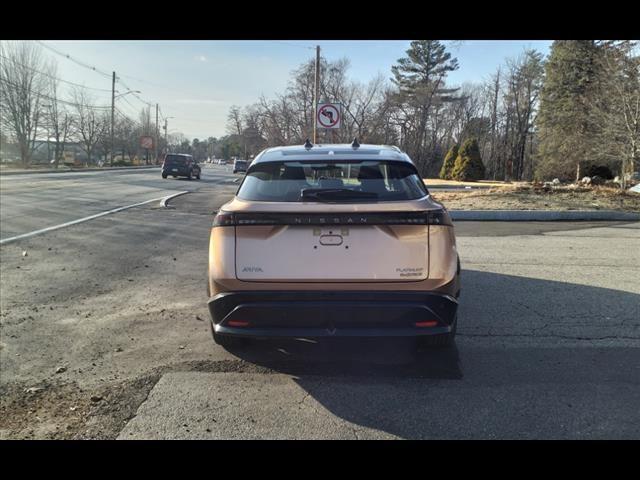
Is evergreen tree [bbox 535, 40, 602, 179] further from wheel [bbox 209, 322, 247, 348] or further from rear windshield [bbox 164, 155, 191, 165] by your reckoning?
wheel [bbox 209, 322, 247, 348]

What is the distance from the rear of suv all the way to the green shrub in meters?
33.4

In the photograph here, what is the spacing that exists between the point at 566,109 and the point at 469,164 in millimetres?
8633

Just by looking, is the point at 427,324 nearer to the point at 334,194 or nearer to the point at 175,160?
the point at 334,194

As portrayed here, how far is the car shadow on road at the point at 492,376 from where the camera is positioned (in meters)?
3.01

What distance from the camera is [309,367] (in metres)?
3.88

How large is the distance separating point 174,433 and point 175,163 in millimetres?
33919

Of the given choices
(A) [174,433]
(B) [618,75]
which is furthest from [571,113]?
(A) [174,433]

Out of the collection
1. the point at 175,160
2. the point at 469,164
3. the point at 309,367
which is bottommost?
the point at 309,367

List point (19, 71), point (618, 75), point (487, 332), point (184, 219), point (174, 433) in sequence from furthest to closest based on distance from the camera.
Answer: point (19, 71)
point (618, 75)
point (184, 219)
point (487, 332)
point (174, 433)

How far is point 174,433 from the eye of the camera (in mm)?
2887

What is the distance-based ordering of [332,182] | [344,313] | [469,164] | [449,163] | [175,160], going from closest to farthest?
[344,313] < [332,182] < [175,160] < [469,164] < [449,163]

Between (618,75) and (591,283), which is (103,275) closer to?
(591,283)

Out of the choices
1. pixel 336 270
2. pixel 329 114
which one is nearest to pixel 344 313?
pixel 336 270

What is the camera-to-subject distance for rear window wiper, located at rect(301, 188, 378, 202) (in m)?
3.48
